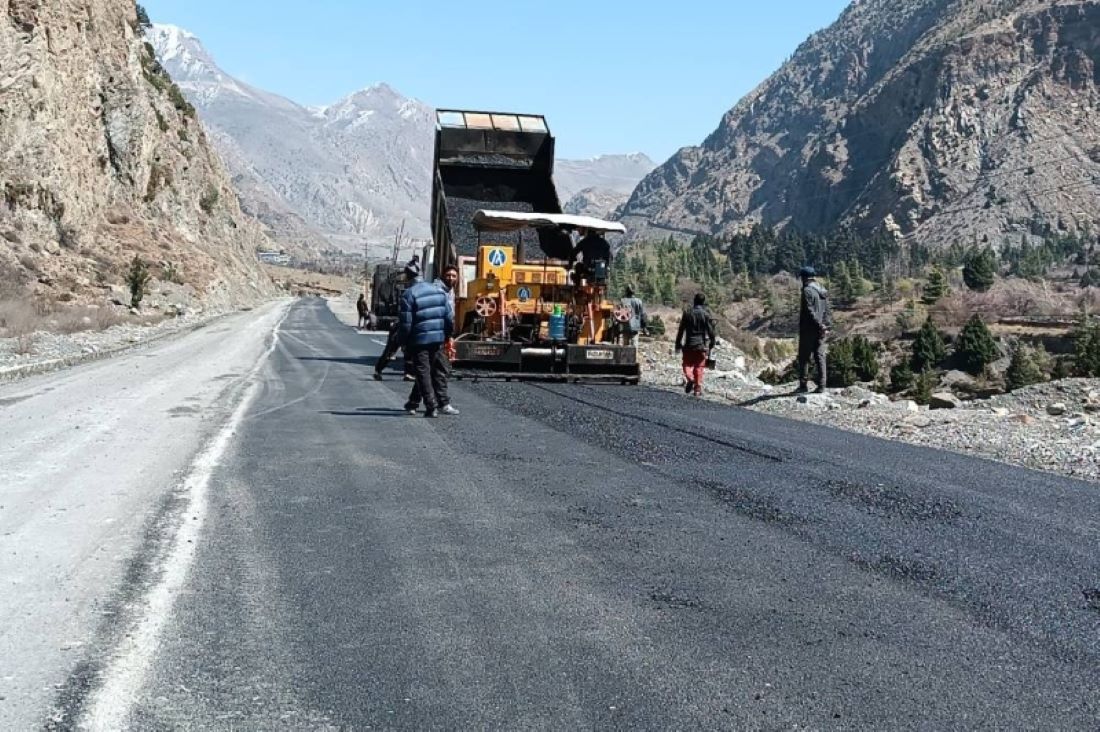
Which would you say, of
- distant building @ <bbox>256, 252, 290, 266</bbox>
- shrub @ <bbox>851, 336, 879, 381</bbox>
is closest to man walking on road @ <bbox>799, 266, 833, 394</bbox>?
shrub @ <bbox>851, 336, 879, 381</bbox>

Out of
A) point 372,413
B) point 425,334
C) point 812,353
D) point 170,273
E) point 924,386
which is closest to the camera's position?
point 425,334

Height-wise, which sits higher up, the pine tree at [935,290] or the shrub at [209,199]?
the shrub at [209,199]

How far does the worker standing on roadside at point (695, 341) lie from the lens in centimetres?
1850

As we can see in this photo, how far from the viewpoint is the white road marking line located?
3.79 meters

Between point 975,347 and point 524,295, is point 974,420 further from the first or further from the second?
point 975,347

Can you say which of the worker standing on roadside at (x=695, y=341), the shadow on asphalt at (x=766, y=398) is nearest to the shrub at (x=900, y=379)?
the worker standing on roadside at (x=695, y=341)

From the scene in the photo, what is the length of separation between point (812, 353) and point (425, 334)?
6546 mm

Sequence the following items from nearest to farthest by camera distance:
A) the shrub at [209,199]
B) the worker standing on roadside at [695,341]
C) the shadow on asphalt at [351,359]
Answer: the worker standing on roadside at [695,341] < the shadow on asphalt at [351,359] < the shrub at [209,199]

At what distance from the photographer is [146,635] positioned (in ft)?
15.1

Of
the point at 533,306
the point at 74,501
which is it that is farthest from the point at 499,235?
the point at 74,501

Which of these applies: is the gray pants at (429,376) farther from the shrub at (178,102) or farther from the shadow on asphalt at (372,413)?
the shrub at (178,102)

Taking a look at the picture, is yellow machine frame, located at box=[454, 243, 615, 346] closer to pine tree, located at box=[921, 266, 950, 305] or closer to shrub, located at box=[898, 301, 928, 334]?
shrub, located at box=[898, 301, 928, 334]

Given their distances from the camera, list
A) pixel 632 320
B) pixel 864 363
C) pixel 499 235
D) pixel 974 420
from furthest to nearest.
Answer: pixel 864 363 → pixel 632 320 → pixel 499 235 → pixel 974 420

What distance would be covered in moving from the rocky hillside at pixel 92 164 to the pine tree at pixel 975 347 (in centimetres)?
5126
